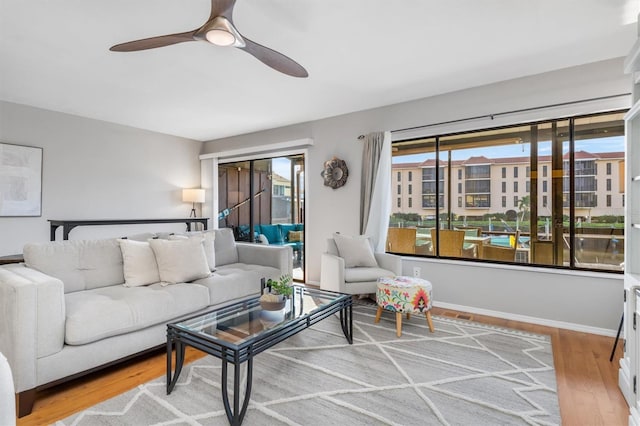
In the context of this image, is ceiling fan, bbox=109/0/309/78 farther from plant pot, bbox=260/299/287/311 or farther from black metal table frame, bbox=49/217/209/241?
black metal table frame, bbox=49/217/209/241

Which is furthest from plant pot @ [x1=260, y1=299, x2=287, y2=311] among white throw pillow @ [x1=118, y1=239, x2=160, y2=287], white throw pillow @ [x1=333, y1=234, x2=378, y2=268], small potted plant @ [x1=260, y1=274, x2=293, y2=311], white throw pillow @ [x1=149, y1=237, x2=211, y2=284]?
white throw pillow @ [x1=333, y1=234, x2=378, y2=268]

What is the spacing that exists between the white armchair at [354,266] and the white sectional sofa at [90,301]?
79 centimetres

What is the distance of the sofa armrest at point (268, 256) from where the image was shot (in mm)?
3742

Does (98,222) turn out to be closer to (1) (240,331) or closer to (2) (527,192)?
(1) (240,331)

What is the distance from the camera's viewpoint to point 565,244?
3.32m

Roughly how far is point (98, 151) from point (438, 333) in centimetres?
504

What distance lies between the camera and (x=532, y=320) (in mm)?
3281

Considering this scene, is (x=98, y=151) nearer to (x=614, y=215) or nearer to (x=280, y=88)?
(x=280, y=88)

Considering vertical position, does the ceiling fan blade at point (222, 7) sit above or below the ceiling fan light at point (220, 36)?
above

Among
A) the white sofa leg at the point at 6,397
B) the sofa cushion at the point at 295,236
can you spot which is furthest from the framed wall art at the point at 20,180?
the white sofa leg at the point at 6,397

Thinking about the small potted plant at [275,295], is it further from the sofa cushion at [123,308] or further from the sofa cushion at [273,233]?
the sofa cushion at [273,233]

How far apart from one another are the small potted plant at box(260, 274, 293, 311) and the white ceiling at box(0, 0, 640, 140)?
1891 millimetres

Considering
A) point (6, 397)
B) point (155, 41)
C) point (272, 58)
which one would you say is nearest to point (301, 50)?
point (272, 58)

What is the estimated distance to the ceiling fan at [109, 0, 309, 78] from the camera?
1815 millimetres
